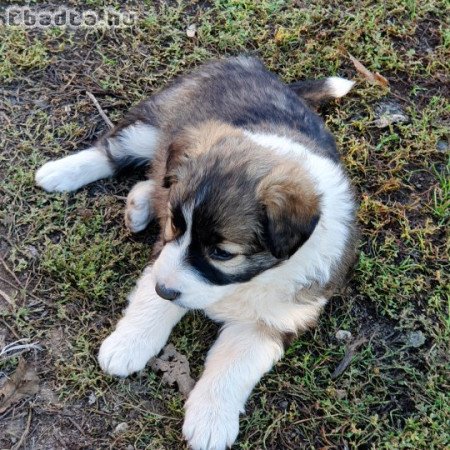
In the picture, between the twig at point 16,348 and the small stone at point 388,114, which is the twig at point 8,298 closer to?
the twig at point 16,348

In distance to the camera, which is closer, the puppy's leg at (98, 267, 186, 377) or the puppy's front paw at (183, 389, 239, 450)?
the puppy's front paw at (183, 389, 239, 450)

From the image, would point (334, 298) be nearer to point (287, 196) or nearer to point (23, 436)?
point (287, 196)

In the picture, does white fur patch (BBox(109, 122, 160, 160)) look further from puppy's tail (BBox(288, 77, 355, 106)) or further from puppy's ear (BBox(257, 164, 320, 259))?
puppy's ear (BBox(257, 164, 320, 259))

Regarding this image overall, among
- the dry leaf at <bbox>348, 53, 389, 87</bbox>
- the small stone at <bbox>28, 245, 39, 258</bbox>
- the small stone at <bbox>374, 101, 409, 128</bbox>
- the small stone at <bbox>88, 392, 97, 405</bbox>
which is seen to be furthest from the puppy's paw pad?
the dry leaf at <bbox>348, 53, 389, 87</bbox>

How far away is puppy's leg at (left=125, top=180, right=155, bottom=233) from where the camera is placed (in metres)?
4.44

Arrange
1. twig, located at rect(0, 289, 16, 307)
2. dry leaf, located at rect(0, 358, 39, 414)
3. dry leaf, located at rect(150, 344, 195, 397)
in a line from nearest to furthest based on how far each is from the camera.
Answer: dry leaf, located at rect(0, 358, 39, 414)
dry leaf, located at rect(150, 344, 195, 397)
twig, located at rect(0, 289, 16, 307)

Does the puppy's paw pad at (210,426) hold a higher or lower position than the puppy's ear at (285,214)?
lower

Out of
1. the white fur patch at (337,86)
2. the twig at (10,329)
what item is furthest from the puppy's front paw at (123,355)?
the white fur patch at (337,86)

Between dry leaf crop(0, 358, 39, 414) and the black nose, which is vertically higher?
the black nose

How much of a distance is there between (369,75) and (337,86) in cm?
65

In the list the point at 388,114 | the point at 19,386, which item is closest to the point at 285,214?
the point at 19,386

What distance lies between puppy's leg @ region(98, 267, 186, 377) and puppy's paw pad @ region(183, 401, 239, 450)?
413mm

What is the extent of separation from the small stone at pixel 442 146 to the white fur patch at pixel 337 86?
83cm

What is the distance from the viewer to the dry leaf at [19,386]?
12.6 ft
